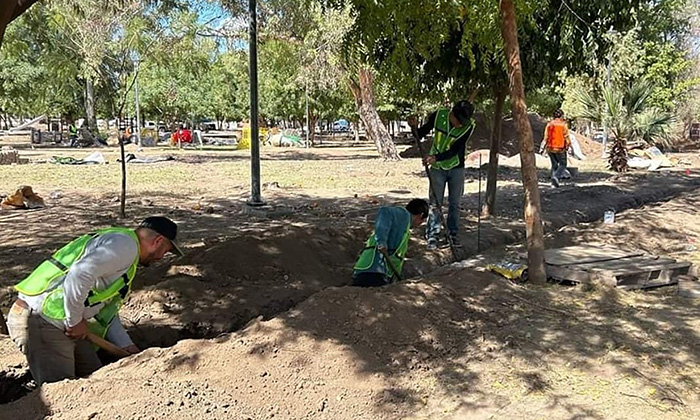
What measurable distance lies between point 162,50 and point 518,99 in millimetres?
15383

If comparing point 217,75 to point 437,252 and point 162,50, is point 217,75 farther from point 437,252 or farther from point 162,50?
point 437,252

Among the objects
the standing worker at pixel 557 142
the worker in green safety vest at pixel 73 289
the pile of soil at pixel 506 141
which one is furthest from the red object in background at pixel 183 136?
the worker in green safety vest at pixel 73 289

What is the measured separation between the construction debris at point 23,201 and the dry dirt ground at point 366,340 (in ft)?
7.15

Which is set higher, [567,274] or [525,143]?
[525,143]

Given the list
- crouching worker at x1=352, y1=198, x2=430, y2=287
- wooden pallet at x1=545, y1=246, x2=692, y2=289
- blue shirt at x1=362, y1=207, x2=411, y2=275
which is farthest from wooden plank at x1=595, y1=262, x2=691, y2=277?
blue shirt at x1=362, y1=207, x2=411, y2=275

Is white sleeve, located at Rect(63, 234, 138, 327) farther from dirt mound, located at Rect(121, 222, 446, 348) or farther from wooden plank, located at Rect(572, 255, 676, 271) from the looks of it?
wooden plank, located at Rect(572, 255, 676, 271)

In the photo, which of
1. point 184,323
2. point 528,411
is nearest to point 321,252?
point 184,323

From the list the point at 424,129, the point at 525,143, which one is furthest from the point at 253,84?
the point at 525,143

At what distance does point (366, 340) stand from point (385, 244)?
154cm

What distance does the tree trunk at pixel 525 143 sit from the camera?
558cm

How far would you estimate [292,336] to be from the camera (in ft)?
13.6

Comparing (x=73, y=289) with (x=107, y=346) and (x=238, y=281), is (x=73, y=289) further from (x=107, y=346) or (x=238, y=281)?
(x=238, y=281)

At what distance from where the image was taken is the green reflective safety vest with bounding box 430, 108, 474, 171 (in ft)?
23.9

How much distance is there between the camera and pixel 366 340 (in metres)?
4.29
